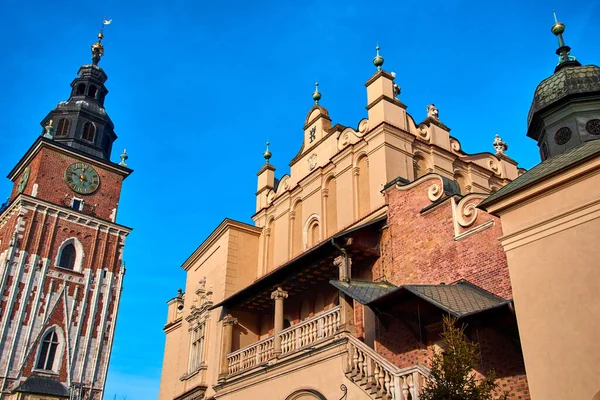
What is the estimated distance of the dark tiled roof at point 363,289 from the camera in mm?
13648

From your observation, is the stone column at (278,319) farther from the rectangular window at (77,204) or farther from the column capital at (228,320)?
the rectangular window at (77,204)

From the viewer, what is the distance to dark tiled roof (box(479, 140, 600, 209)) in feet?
32.7

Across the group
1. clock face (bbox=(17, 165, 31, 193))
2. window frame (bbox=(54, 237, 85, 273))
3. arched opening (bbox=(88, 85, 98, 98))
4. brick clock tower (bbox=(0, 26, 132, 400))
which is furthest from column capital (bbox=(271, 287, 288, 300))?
arched opening (bbox=(88, 85, 98, 98))

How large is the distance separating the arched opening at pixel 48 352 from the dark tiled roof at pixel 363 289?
1259 inches

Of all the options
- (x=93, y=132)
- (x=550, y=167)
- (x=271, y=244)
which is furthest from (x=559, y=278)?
(x=93, y=132)

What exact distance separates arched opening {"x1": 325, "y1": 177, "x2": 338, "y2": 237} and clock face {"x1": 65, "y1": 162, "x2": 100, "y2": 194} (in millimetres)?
29793

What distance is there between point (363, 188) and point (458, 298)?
30.5 ft

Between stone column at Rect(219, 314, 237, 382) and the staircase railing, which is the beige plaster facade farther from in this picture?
stone column at Rect(219, 314, 237, 382)

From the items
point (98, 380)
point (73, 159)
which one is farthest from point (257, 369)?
point (73, 159)

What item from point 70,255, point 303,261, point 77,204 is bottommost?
point 303,261

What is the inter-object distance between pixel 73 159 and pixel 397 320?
38.6m

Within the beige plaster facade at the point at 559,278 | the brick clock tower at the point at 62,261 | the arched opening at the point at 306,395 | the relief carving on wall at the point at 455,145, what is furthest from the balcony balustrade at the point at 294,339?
the brick clock tower at the point at 62,261

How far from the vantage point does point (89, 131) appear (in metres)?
50.3

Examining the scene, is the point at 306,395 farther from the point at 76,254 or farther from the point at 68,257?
the point at 76,254
